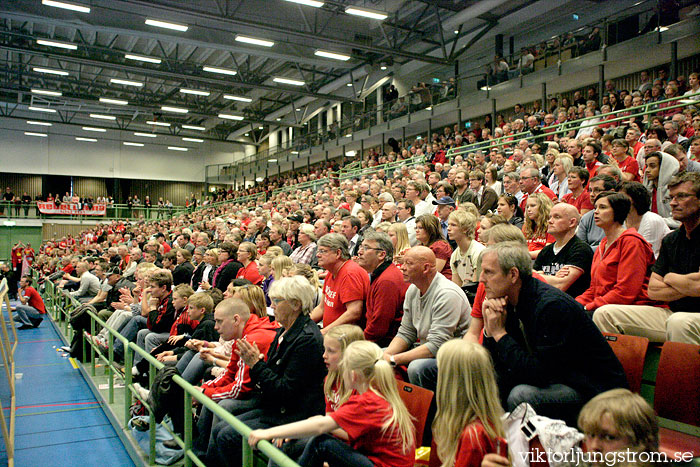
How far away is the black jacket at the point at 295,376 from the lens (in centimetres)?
304

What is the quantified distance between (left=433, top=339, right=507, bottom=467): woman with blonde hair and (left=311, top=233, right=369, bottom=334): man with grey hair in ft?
6.80

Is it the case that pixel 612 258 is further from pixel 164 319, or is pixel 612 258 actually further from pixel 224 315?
pixel 164 319

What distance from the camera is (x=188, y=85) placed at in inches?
888

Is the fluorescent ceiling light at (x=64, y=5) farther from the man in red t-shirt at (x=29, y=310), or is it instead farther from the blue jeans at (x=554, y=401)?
the blue jeans at (x=554, y=401)

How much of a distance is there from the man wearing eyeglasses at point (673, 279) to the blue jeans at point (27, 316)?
14.5 m

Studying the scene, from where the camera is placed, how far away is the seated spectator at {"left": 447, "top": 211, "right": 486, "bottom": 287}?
14.6 feet

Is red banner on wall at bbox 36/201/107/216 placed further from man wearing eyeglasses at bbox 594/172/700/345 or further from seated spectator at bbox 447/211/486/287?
man wearing eyeglasses at bbox 594/172/700/345

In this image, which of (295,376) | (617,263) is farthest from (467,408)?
(617,263)

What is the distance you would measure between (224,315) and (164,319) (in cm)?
217

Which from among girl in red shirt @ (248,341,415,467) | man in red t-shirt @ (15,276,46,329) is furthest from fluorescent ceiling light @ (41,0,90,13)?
girl in red shirt @ (248,341,415,467)

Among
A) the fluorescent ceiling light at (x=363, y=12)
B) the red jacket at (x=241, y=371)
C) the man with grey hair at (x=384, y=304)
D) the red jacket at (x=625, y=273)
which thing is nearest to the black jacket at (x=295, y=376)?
the red jacket at (x=241, y=371)

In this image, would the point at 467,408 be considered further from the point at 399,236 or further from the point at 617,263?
the point at 399,236

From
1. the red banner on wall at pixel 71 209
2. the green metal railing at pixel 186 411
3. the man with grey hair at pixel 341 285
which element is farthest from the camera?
the red banner on wall at pixel 71 209

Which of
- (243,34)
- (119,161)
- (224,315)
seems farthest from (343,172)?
(119,161)
